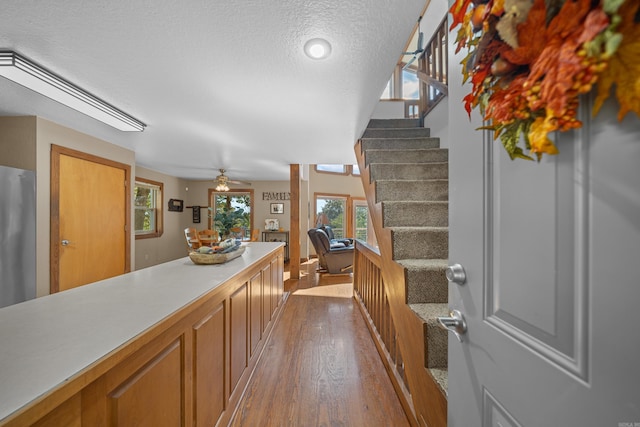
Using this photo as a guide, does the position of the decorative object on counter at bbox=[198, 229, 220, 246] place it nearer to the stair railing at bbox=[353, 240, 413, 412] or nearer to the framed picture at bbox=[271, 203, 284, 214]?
the stair railing at bbox=[353, 240, 413, 412]

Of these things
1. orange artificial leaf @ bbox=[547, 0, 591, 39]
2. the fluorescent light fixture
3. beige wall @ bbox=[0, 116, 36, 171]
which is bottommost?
orange artificial leaf @ bbox=[547, 0, 591, 39]

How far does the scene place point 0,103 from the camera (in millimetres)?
2342

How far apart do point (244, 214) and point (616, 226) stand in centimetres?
740

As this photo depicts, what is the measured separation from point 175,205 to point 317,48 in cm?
647

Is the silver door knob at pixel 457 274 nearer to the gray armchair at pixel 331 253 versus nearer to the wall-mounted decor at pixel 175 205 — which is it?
the gray armchair at pixel 331 253

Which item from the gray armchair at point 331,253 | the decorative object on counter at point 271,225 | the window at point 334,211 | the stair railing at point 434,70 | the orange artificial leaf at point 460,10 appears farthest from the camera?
the window at point 334,211

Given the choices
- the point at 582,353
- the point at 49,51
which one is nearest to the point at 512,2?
the point at 582,353

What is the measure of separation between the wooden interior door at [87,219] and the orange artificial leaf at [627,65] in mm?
4161

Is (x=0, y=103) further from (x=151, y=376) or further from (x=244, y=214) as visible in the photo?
(x=244, y=214)

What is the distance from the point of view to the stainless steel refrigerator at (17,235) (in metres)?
2.24

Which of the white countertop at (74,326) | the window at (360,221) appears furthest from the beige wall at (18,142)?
the window at (360,221)

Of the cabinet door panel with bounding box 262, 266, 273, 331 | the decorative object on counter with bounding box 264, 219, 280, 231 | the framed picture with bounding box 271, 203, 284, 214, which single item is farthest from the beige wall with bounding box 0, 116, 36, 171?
the framed picture with bounding box 271, 203, 284, 214

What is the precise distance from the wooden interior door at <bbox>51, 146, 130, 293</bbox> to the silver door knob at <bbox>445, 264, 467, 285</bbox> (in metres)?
3.90

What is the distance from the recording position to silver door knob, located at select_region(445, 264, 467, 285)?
0.76 meters
